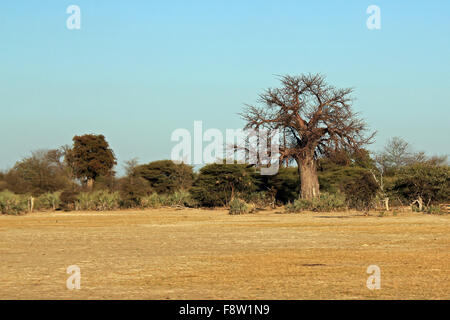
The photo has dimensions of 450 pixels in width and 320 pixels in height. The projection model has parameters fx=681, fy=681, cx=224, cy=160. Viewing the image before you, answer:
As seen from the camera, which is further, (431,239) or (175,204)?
(175,204)

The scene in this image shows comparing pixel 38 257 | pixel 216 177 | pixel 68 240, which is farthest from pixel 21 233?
pixel 216 177

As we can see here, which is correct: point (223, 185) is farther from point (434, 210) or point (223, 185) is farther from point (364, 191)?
point (434, 210)

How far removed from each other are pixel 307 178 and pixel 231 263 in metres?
25.3

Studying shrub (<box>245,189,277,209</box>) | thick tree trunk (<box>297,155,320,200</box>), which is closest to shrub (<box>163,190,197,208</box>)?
shrub (<box>245,189,277,209</box>)

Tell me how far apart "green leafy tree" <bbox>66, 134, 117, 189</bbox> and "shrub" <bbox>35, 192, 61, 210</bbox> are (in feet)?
48.1

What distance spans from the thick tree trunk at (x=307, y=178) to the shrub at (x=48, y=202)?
622 inches

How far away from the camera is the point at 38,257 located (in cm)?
1411

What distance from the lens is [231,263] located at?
12.6m

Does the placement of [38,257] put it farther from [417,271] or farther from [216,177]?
[216,177]

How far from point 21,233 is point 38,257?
804 centimetres

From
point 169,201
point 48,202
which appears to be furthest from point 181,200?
point 48,202

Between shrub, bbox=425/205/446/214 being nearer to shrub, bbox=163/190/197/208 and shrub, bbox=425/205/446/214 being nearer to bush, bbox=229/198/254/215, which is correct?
bush, bbox=229/198/254/215

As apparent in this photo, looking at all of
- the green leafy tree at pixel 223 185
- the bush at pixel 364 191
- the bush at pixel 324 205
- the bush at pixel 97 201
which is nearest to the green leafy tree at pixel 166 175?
the bush at pixel 97 201
